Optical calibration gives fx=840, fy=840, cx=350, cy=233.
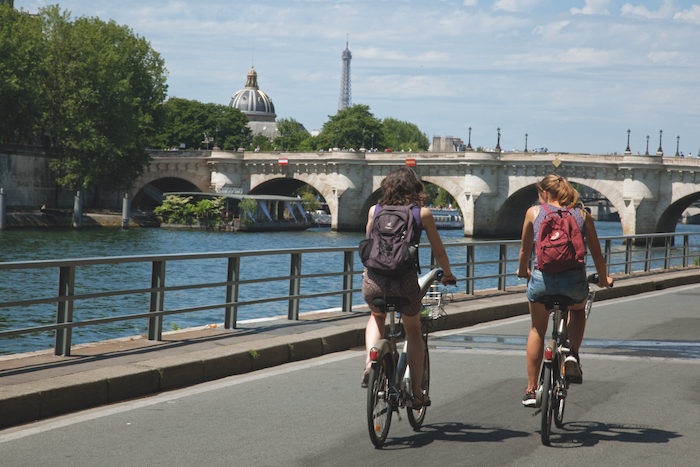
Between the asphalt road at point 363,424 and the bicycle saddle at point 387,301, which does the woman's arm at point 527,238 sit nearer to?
the bicycle saddle at point 387,301

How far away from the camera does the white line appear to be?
4715mm

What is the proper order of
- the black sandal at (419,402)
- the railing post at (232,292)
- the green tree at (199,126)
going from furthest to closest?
the green tree at (199,126) < the railing post at (232,292) < the black sandal at (419,402)

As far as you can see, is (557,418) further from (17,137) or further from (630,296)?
(17,137)

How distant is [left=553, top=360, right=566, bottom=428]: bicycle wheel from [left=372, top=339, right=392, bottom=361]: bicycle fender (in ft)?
3.00

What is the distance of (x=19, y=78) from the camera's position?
4456cm

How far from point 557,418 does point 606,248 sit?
10.2m

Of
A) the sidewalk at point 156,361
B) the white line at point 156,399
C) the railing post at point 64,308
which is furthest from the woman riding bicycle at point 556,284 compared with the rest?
the railing post at point 64,308

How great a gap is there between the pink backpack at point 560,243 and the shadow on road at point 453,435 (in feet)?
3.13

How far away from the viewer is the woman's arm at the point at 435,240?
4469 mm

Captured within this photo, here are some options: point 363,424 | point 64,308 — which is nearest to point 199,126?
point 64,308

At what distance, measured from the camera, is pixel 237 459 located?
13.6 feet

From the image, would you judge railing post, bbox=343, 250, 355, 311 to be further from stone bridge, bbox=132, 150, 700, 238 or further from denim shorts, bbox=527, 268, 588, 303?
stone bridge, bbox=132, 150, 700, 238

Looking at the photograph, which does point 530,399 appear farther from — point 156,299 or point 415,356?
point 156,299

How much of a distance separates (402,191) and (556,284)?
99cm
